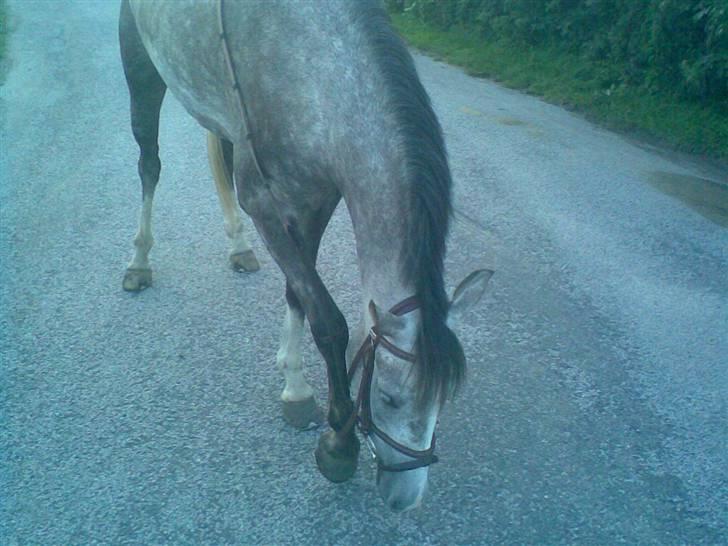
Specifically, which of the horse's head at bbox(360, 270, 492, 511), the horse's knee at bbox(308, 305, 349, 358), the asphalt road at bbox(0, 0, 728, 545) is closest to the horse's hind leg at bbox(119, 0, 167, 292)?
the asphalt road at bbox(0, 0, 728, 545)

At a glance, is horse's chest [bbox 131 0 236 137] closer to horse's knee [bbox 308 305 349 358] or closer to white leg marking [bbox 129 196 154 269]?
white leg marking [bbox 129 196 154 269]

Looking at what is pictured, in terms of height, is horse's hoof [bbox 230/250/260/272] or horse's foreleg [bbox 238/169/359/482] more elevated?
horse's foreleg [bbox 238/169/359/482]

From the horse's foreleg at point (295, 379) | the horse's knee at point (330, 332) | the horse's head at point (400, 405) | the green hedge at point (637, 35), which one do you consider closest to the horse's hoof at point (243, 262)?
the horse's foreleg at point (295, 379)

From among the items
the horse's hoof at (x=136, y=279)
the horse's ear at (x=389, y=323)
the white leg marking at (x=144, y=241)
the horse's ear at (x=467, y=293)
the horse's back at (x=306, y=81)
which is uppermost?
the horse's back at (x=306, y=81)

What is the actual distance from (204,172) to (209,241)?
1587 mm

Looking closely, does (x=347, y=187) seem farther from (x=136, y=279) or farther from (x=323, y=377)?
(x=136, y=279)

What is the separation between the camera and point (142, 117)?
443 centimetres

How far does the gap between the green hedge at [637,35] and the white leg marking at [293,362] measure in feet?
24.0

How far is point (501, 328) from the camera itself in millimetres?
Result: 4094

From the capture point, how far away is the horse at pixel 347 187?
7.45 ft

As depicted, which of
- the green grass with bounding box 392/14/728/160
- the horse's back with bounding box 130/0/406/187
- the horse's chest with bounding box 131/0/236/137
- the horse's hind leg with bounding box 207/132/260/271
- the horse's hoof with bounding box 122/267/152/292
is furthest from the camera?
the green grass with bounding box 392/14/728/160

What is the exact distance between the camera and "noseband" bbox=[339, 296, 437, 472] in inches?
88.9

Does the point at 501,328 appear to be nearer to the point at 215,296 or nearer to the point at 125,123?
the point at 215,296

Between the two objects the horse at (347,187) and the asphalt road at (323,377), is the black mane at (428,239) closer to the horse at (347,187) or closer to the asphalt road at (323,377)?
the horse at (347,187)
